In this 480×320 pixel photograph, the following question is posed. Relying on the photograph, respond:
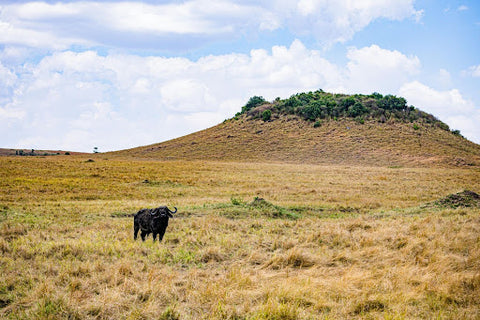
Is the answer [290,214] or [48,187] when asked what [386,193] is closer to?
[290,214]

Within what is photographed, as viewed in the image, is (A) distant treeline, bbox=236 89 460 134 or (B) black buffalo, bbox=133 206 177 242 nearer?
(B) black buffalo, bbox=133 206 177 242

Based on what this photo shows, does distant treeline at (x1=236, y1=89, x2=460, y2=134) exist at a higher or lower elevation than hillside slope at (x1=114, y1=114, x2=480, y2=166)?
higher

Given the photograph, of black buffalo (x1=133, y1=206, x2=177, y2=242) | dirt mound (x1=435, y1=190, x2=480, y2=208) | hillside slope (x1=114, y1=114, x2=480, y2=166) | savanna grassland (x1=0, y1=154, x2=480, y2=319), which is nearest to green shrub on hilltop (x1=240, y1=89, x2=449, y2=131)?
hillside slope (x1=114, y1=114, x2=480, y2=166)

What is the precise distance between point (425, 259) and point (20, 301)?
26.7ft

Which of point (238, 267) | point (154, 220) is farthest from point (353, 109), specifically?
point (238, 267)

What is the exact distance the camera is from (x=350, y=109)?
81125 mm

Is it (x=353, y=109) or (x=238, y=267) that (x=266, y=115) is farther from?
(x=238, y=267)

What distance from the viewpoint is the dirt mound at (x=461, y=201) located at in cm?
1689

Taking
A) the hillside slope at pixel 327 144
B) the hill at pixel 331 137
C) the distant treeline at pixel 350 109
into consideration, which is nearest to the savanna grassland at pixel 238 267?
the hillside slope at pixel 327 144

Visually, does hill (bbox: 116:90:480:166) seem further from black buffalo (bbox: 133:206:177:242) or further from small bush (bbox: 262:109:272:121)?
black buffalo (bbox: 133:206:177:242)

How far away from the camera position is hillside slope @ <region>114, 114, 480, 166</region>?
59.9 metres

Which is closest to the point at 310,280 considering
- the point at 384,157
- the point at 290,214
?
the point at 290,214

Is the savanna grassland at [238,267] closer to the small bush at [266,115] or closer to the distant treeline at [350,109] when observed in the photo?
the distant treeline at [350,109]

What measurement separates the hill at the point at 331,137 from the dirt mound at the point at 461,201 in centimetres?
3991
